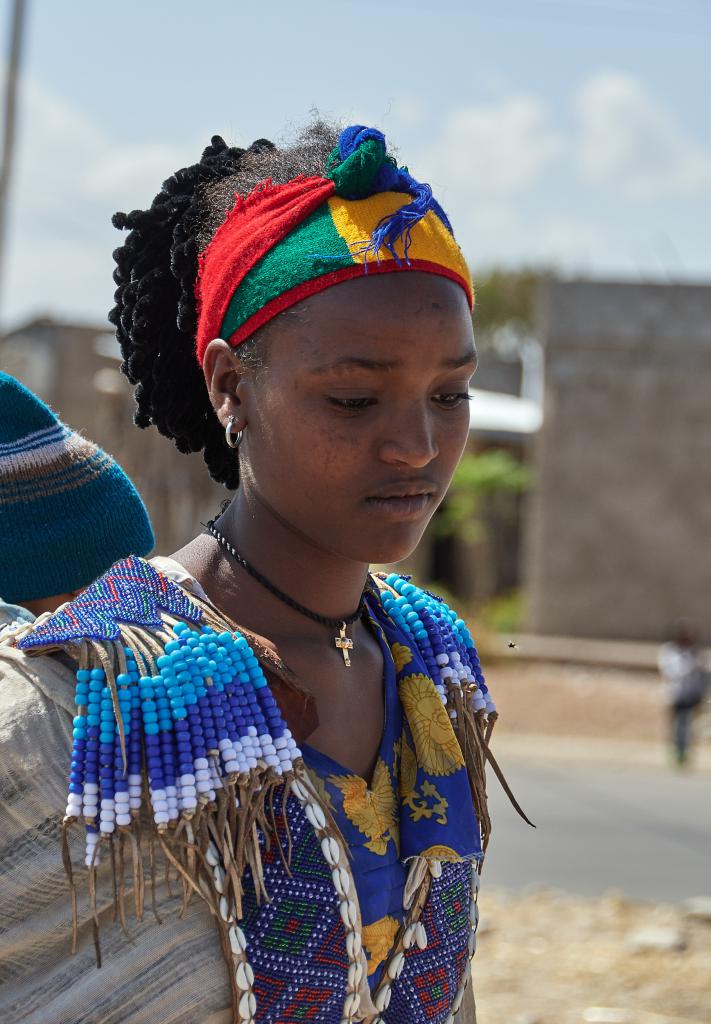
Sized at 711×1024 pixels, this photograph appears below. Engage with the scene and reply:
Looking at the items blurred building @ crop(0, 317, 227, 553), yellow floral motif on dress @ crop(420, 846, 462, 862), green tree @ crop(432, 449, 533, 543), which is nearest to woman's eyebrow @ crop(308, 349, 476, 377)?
yellow floral motif on dress @ crop(420, 846, 462, 862)

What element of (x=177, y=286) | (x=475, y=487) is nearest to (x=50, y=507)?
(x=177, y=286)

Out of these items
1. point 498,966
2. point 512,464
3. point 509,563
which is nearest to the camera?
point 498,966

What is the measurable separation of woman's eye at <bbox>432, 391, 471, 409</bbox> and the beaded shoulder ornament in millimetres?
401

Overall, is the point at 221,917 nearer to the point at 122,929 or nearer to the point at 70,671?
the point at 122,929

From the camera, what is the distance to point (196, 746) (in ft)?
4.82

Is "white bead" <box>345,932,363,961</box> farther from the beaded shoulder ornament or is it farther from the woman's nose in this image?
the woman's nose

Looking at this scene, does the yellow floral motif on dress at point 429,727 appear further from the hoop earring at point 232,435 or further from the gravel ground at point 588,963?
the gravel ground at point 588,963

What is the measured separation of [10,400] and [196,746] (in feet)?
3.30

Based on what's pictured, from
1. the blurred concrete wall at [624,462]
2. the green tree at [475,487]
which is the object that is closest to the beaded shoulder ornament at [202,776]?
the blurred concrete wall at [624,462]

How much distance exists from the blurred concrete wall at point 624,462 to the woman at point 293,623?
1711 cm

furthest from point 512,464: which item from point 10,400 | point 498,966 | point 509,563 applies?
point 10,400

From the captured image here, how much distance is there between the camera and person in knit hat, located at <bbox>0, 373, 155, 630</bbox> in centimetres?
219

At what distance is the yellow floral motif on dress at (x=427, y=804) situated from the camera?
1.73 m

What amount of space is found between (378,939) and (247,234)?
93 cm
